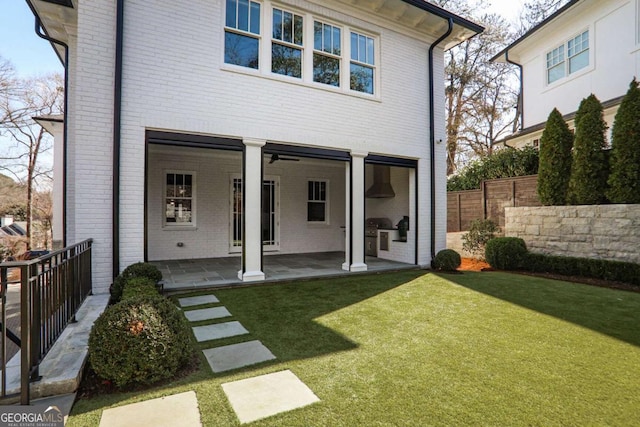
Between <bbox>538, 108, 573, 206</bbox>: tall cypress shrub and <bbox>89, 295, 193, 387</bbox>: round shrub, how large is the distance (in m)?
7.97

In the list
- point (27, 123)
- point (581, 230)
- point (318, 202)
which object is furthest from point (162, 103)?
point (27, 123)

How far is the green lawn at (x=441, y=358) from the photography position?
205 cm

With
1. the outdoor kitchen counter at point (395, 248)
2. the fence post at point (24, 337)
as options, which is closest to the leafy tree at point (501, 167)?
the outdoor kitchen counter at point (395, 248)

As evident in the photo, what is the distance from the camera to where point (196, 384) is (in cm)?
242

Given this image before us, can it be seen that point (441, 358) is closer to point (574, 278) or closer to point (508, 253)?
point (574, 278)

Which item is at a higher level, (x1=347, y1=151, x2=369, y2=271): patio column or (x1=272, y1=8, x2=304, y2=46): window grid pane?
(x1=272, y1=8, x2=304, y2=46): window grid pane

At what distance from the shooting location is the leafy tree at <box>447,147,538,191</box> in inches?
337

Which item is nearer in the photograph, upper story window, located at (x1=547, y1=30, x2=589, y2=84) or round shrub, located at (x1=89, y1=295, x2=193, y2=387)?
round shrub, located at (x1=89, y1=295, x2=193, y2=387)

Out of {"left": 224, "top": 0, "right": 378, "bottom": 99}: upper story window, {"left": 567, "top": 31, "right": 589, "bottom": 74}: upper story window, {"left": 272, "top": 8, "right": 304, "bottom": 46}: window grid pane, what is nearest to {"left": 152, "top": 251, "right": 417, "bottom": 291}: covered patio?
{"left": 224, "top": 0, "right": 378, "bottom": 99}: upper story window

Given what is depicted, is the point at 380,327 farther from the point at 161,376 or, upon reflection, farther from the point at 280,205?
the point at 280,205

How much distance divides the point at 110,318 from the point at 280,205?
7.03 meters

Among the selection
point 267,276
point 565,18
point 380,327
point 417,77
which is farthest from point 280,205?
point 565,18

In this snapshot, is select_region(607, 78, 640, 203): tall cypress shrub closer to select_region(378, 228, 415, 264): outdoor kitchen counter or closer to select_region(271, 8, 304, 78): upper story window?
select_region(378, 228, 415, 264): outdoor kitchen counter

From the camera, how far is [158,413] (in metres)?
2.06
